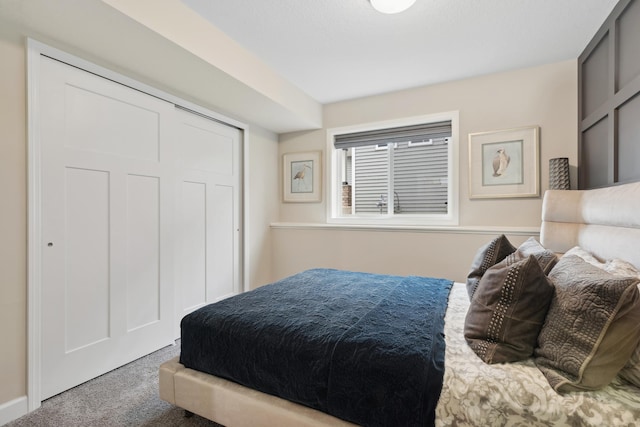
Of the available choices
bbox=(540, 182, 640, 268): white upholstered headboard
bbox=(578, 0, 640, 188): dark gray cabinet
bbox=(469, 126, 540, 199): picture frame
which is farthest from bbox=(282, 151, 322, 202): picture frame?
bbox=(578, 0, 640, 188): dark gray cabinet

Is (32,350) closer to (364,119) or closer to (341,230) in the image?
(341,230)

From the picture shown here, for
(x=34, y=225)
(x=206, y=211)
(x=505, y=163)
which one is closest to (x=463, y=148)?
(x=505, y=163)

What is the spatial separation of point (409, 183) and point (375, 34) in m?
1.71

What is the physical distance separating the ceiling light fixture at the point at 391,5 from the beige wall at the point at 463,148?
1413 mm

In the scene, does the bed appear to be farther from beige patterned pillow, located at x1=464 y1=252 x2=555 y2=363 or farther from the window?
the window

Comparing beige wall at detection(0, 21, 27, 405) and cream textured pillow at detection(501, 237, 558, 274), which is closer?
cream textured pillow at detection(501, 237, 558, 274)

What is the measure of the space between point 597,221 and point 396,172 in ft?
6.57

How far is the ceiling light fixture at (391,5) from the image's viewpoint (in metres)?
1.84

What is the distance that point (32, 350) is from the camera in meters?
1.75

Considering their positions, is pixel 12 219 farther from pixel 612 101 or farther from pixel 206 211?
pixel 612 101

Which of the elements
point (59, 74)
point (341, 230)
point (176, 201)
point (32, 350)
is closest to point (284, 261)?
point (341, 230)

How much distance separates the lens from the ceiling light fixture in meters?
1.84

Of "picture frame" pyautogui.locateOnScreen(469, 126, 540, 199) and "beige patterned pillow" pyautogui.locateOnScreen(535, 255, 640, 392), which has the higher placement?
"picture frame" pyautogui.locateOnScreen(469, 126, 540, 199)

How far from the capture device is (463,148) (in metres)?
3.02
